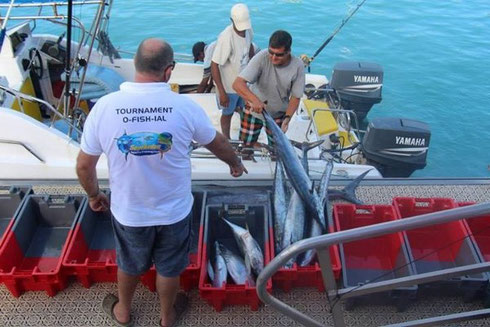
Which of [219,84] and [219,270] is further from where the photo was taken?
[219,84]

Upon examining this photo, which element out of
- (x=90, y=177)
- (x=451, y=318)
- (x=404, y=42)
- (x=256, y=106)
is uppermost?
(x=90, y=177)

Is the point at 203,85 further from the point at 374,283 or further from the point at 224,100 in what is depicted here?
the point at 374,283

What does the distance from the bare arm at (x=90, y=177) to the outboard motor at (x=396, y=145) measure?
10.7ft

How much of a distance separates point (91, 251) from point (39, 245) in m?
0.36

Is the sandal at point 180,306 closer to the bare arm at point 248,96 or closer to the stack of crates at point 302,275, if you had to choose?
the stack of crates at point 302,275

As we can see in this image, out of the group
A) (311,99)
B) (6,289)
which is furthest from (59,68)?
(311,99)

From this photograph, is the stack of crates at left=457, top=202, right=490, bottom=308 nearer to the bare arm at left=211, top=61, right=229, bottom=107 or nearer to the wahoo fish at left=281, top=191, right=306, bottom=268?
the wahoo fish at left=281, top=191, right=306, bottom=268

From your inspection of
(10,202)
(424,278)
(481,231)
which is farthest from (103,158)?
(481,231)

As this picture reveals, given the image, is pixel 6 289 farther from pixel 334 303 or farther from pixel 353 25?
pixel 353 25

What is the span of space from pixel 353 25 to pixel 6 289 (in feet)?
40.4

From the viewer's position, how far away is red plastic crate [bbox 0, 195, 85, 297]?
2.40m

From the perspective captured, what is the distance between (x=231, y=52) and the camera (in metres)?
3.84

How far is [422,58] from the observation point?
11.0m

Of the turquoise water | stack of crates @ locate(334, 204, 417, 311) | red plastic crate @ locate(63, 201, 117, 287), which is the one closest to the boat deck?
red plastic crate @ locate(63, 201, 117, 287)
